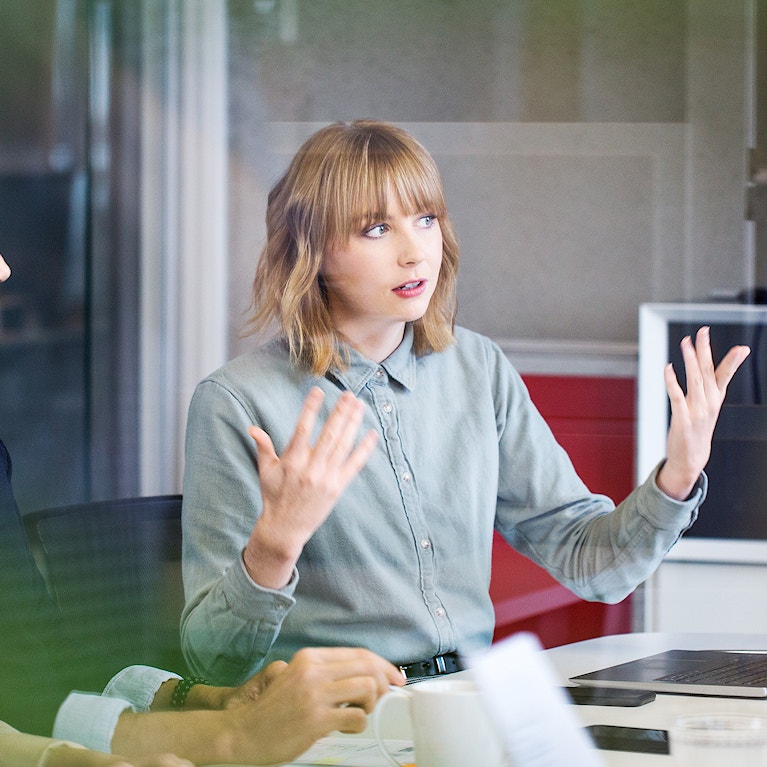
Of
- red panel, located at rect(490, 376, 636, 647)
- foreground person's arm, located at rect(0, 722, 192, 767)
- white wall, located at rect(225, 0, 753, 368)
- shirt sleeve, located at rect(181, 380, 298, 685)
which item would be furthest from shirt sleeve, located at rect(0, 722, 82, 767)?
white wall, located at rect(225, 0, 753, 368)

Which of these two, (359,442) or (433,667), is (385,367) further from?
(433,667)

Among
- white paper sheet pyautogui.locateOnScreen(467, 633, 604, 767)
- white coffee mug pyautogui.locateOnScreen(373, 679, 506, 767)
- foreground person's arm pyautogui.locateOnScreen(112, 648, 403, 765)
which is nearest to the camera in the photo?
white paper sheet pyautogui.locateOnScreen(467, 633, 604, 767)

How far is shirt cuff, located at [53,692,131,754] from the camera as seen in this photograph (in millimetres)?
902

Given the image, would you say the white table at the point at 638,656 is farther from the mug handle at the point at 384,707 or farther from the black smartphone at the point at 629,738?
the mug handle at the point at 384,707

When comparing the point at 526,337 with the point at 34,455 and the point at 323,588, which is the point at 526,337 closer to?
the point at 323,588

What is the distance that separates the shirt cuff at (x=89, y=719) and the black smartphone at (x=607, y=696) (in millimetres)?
365

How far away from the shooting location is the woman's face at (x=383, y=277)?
2.84 feet

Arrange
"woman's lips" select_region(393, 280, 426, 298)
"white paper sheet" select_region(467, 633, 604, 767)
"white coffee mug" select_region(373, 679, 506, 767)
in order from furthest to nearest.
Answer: "woman's lips" select_region(393, 280, 426, 298)
"white coffee mug" select_region(373, 679, 506, 767)
"white paper sheet" select_region(467, 633, 604, 767)

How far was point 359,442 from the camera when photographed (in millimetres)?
842

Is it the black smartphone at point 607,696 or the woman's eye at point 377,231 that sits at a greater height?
the woman's eye at point 377,231

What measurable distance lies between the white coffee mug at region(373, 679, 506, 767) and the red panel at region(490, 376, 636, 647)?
0.28m

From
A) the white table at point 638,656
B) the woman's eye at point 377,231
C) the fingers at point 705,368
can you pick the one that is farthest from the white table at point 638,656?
the woman's eye at point 377,231

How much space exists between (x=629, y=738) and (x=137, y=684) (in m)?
0.43

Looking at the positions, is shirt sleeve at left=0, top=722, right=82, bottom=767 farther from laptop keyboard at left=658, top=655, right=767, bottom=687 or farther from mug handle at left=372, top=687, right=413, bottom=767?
laptop keyboard at left=658, top=655, right=767, bottom=687
